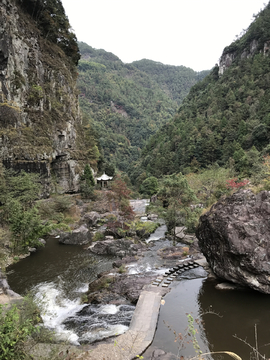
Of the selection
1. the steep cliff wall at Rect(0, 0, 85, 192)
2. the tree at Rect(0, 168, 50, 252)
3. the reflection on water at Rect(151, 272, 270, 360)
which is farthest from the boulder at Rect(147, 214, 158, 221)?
the reflection on water at Rect(151, 272, 270, 360)

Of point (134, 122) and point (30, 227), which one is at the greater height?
point (134, 122)

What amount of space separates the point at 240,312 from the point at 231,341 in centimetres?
213

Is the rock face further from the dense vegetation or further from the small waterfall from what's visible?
the dense vegetation

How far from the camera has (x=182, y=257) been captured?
18203 mm

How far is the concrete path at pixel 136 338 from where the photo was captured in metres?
8.09

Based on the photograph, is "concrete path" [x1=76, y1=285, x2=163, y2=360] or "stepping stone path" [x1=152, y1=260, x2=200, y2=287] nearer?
"concrete path" [x1=76, y1=285, x2=163, y2=360]

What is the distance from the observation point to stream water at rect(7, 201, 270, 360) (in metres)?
8.94

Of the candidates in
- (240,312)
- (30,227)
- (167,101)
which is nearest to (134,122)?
(167,101)

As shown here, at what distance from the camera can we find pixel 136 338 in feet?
29.3

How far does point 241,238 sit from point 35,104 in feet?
104

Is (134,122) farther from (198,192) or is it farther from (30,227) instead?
(30,227)

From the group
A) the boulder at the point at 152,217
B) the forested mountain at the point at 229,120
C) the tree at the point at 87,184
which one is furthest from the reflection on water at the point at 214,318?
the forested mountain at the point at 229,120

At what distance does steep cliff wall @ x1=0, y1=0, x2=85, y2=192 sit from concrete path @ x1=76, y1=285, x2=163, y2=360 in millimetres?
23841

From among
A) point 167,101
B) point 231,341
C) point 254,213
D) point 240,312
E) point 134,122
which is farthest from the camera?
point 167,101
